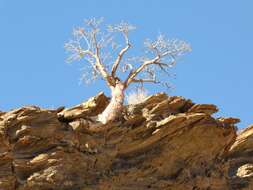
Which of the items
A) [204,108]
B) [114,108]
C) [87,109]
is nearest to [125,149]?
[114,108]

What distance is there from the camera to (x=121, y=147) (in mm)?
26781

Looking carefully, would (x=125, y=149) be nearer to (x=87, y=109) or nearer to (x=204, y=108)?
(x=87, y=109)

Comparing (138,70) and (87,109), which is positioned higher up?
(138,70)

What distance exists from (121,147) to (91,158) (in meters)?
1.55

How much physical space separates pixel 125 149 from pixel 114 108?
1.86 m

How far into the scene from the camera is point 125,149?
26.9 metres

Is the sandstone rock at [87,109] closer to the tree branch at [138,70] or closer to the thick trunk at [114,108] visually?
the thick trunk at [114,108]

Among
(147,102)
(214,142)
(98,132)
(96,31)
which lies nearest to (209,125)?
(214,142)

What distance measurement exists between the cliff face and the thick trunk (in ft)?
1.09

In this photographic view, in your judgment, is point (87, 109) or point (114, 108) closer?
point (87, 109)

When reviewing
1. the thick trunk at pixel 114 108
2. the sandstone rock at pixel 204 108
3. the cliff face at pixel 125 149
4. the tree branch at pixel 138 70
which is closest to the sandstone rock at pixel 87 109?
the cliff face at pixel 125 149

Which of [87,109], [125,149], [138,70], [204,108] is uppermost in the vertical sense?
[138,70]

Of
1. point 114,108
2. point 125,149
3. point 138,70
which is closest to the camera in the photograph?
point 125,149

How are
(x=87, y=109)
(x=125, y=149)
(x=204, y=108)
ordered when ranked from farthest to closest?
(x=204, y=108) → (x=87, y=109) → (x=125, y=149)
